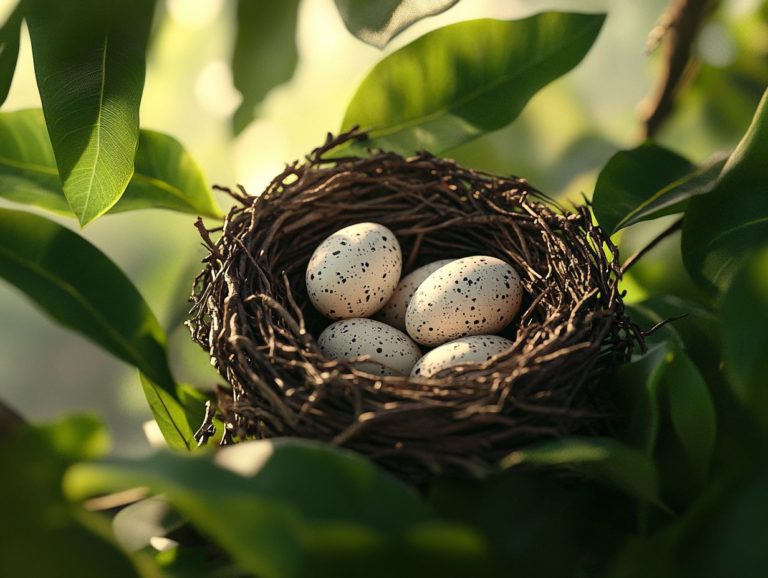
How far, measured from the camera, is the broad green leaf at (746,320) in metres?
0.44

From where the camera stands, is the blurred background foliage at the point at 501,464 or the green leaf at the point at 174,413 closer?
the blurred background foliage at the point at 501,464

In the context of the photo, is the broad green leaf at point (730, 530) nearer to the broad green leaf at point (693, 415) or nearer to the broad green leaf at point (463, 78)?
the broad green leaf at point (693, 415)

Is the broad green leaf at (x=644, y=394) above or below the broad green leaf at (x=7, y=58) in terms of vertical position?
below

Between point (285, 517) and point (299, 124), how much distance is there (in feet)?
3.72

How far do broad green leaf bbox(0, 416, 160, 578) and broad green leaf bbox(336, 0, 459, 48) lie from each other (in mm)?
269

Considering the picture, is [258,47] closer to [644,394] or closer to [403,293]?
[644,394]

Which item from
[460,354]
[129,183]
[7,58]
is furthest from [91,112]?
[460,354]

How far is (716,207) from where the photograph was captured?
75 centimetres

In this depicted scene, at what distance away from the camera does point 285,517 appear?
0.41 metres

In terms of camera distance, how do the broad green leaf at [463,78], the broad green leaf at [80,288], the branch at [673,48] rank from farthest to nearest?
the branch at [673,48]
the broad green leaf at [463,78]
the broad green leaf at [80,288]

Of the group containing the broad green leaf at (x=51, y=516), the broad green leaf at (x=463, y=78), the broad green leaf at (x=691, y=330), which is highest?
the broad green leaf at (x=463, y=78)

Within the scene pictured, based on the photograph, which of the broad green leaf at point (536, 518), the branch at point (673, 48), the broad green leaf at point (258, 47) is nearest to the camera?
the broad green leaf at point (258, 47)

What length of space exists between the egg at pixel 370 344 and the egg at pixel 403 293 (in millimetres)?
79

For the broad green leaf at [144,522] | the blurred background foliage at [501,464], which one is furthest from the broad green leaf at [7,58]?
the broad green leaf at [144,522]
